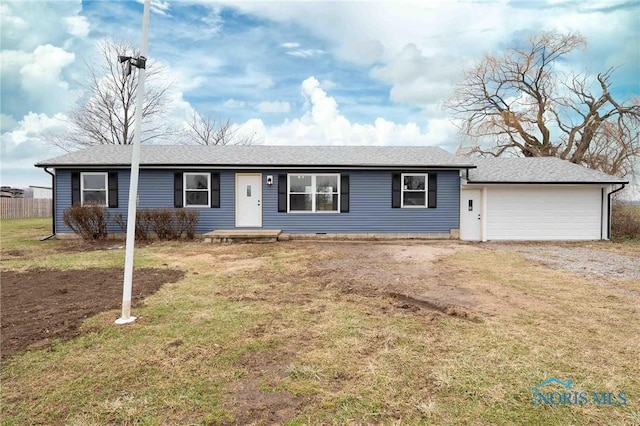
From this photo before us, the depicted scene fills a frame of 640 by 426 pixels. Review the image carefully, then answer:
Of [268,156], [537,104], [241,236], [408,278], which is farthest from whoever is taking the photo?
[537,104]

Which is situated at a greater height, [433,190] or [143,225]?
[433,190]

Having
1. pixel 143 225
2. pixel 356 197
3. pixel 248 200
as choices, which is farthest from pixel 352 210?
pixel 143 225

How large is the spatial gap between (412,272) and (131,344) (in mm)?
5029

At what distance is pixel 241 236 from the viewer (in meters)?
11.0

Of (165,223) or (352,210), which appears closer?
(165,223)

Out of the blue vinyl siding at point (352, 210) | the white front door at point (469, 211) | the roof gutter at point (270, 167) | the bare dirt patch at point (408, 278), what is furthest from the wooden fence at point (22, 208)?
the white front door at point (469, 211)

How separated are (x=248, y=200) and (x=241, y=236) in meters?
1.58

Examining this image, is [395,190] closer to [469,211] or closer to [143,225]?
[469,211]

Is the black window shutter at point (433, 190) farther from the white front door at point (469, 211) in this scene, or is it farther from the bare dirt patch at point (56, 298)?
the bare dirt patch at point (56, 298)

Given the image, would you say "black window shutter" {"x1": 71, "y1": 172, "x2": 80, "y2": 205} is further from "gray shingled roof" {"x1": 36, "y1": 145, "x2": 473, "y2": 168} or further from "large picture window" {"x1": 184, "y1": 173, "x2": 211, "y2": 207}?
"large picture window" {"x1": 184, "y1": 173, "x2": 211, "y2": 207}

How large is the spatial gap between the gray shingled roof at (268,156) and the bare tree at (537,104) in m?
10.8

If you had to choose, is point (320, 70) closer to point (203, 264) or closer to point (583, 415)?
point (203, 264)

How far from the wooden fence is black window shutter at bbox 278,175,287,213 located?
20.5 metres

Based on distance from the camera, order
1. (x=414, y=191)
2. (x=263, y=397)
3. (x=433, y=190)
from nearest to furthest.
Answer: (x=263, y=397), (x=433, y=190), (x=414, y=191)
